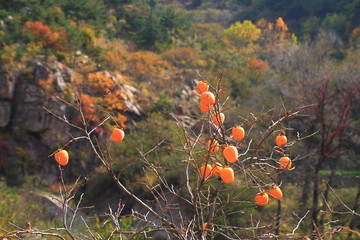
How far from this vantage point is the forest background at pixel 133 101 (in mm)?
7219

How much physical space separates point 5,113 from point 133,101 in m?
4.19

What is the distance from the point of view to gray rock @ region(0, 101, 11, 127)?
11.2 meters

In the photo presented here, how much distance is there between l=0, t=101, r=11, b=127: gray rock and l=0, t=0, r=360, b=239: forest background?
1.7 inches

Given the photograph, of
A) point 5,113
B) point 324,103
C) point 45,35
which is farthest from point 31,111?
point 324,103

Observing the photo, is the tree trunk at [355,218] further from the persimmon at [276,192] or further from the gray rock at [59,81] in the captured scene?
the gray rock at [59,81]

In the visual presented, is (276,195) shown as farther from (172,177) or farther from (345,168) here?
(345,168)

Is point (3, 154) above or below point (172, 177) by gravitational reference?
below

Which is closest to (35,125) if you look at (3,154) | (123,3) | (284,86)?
Answer: (3,154)

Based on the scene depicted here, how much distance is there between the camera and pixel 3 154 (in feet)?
Answer: 36.3

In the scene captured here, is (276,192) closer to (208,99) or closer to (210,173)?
(210,173)

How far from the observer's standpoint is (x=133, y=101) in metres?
12.8

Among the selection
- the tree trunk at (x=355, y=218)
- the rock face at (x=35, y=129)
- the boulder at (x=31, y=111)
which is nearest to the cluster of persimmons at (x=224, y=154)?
the tree trunk at (x=355, y=218)

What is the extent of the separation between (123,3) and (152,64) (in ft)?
23.8

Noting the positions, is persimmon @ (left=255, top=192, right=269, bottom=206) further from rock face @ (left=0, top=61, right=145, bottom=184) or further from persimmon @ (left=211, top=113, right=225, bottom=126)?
rock face @ (left=0, top=61, right=145, bottom=184)
